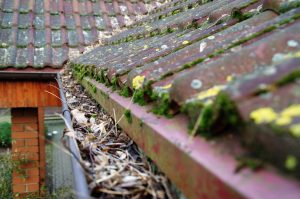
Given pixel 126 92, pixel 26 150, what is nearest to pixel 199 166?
Result: pixel 126 92

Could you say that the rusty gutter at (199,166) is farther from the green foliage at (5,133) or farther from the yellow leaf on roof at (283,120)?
the green foliage at (5,133)

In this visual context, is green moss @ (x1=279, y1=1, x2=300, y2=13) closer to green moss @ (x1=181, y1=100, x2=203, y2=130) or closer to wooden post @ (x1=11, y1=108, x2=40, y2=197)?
green moss @ (x1=181, y1=100, x2=203, y2=130)

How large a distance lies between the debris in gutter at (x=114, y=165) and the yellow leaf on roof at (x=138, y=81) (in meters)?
0.25

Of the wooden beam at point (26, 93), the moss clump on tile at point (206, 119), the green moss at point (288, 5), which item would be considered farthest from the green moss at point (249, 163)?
the wooden beam at point (26, 93)

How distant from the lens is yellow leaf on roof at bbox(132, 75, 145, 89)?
1.37 metres

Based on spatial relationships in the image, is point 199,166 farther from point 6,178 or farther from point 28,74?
point 6,178

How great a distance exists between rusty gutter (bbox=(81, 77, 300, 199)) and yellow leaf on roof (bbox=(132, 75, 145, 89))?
18 centimetres

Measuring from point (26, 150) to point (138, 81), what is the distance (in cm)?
408

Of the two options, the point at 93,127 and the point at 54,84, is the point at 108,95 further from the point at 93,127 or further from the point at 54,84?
the point at 54,84

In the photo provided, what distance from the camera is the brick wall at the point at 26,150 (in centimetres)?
491

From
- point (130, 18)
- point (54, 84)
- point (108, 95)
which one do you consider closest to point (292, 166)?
point (108, 95)

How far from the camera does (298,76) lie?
699 millimetres

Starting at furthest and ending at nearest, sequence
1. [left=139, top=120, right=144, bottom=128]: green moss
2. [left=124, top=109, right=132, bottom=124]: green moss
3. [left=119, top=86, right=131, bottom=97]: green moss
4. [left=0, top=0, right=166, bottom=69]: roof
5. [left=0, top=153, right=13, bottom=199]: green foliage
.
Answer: [left=0, top=153, right=13, bottom=199]: green foliage, [left=0, top=0, right=166, bottom=69]: roof, [left=119, top=86, right=131, bottom=97]: green moss, [left=124, top=109, right=132, bottom=124]: green moss, [left=139, top=120, right=144, bottom=128]: green moss

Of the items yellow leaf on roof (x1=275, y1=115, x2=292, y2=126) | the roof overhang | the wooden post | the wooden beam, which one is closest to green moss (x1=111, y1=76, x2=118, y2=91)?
yellow leaf on roof (x1=275, y1=115, x2=292, y2=126)
